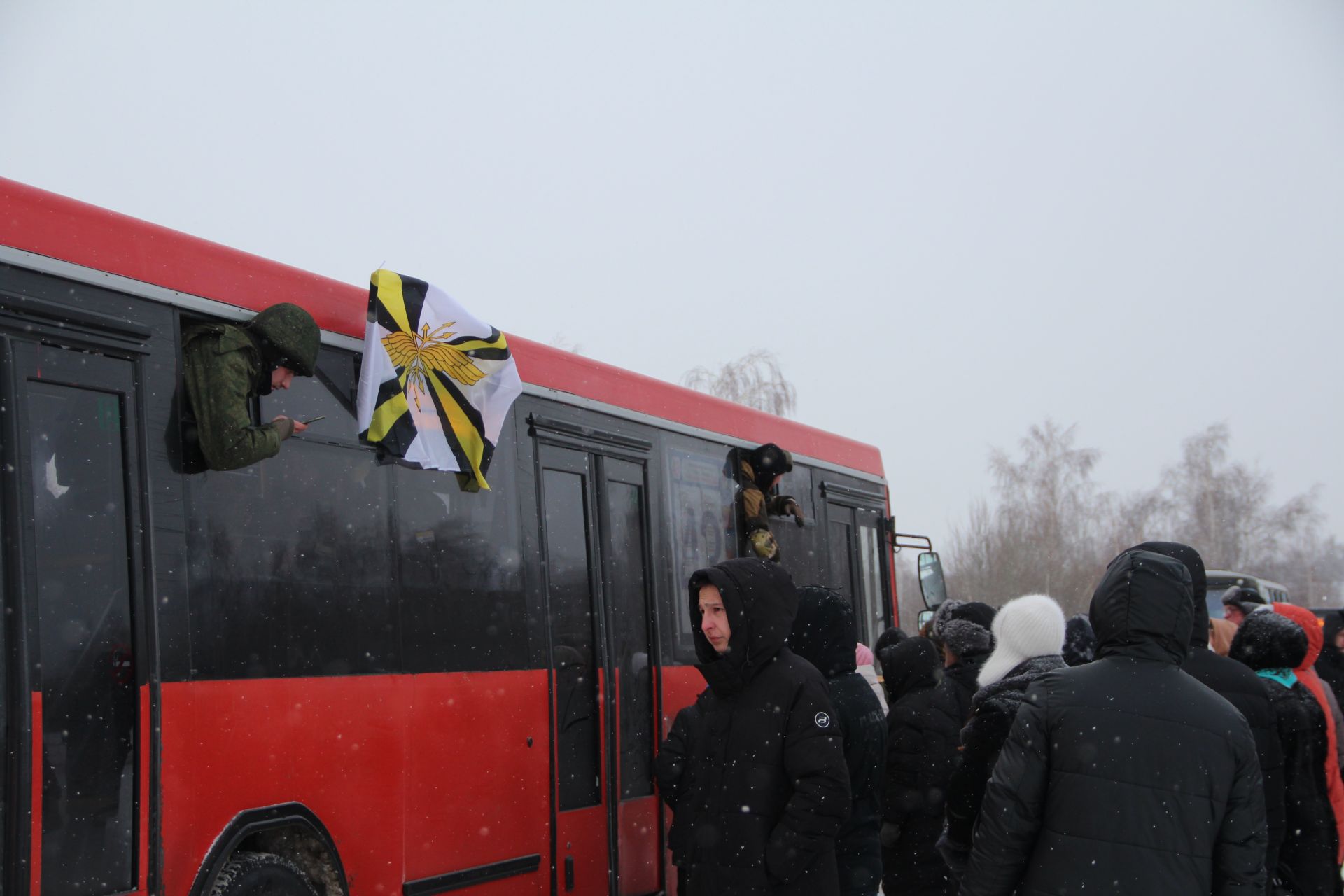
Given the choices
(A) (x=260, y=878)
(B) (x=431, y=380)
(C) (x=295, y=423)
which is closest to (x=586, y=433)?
(B) (x=431, y=380)

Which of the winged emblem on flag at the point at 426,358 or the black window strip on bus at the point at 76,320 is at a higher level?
the winged emblem on flag at the point at 426,358

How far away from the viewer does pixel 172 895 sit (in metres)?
4.25

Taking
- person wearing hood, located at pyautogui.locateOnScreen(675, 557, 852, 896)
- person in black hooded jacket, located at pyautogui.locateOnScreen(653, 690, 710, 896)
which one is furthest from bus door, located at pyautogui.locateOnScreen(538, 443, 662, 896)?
person wearing hood, located at pyautogui.locateOnScreen(675, 557, 852, 896)

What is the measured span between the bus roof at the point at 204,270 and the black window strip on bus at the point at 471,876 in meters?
2.34

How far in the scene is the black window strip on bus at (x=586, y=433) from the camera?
268 inches

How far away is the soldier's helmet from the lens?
16.0 ft

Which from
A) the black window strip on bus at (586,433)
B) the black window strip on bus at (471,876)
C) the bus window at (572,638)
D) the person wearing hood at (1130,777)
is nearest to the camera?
the person wearing hood at (1130,777)

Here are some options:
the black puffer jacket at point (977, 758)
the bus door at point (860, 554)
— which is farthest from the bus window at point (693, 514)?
the black puffer jacket at point (977, 758)

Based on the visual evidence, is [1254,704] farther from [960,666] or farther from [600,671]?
[600,671]

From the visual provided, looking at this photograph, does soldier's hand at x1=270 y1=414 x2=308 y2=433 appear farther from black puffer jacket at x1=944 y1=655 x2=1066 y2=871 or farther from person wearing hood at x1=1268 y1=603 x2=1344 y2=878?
person wearing hood at x1=1268 y1=603 x2=1344 y2=878

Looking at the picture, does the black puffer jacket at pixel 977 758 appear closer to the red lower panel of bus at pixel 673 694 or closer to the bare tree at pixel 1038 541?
the red lower panel of bus at pixel 673 694

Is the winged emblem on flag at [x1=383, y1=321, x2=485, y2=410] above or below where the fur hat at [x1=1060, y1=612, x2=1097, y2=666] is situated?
above

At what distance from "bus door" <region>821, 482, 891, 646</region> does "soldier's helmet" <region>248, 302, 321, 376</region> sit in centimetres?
583

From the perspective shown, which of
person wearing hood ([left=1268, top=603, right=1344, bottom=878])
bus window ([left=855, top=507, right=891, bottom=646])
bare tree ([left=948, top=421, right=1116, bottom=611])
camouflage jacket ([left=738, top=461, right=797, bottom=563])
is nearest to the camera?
person wearing hood ([left=1268, top=603, right=1344, bottom=878])
